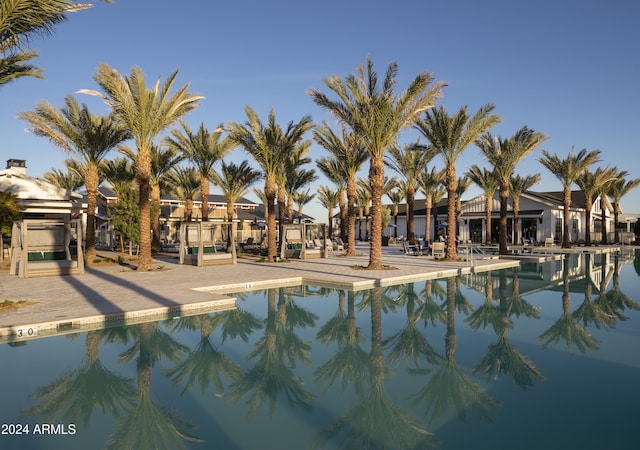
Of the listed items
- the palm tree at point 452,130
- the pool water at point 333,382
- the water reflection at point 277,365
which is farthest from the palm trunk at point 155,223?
the water reflection at point 277,365

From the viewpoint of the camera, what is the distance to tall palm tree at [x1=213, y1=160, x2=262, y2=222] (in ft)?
104

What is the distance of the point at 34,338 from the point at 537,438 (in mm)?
7916

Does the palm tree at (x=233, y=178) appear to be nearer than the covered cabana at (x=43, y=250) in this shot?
No

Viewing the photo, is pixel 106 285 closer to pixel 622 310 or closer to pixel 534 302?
pixel 534 302

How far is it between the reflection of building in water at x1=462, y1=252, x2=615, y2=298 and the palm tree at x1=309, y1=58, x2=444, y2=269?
4457 mm

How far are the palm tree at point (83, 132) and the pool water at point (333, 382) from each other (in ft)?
47.2

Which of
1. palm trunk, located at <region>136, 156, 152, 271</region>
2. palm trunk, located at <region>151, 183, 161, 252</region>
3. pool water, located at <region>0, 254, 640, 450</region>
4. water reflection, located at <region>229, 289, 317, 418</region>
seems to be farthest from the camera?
palm trunk, located at <region>151, 183, 161, 252</region>

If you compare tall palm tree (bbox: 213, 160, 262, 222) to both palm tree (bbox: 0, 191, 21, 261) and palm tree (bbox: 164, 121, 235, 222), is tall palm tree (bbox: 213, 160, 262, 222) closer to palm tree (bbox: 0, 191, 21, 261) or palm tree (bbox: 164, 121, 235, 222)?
palm tree (bbox: 164, 121, 235, 222)

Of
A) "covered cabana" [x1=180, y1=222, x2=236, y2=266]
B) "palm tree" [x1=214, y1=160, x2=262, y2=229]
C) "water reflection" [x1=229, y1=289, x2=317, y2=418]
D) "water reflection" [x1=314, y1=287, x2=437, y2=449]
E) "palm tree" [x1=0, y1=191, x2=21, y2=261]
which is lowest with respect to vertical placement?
"water reflection" [x1=314, y1=287, x2=437, y2=449]

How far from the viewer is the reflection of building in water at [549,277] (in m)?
15.1

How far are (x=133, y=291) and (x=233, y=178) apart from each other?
20.8 meters

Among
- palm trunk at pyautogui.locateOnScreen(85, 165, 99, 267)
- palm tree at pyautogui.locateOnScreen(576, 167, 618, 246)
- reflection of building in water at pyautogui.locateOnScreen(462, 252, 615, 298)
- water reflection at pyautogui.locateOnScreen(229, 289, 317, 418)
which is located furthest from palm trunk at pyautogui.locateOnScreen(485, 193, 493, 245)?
water reflection at pyautogui.locateOnScreen(229, 289, 317, 418)

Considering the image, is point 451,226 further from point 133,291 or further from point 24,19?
point 24,19

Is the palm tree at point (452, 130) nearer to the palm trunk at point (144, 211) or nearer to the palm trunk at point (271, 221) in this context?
the palm trunk at point (271, 221)
